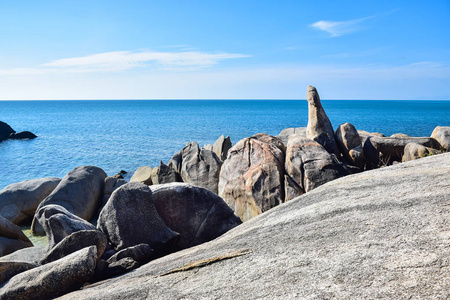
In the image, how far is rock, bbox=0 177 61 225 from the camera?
1828 cm

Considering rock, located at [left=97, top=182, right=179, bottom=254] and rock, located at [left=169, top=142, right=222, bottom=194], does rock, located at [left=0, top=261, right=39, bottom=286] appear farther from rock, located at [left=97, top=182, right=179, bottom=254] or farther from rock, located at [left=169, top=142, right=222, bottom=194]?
rock, located at [left=169, top=142, right=222, bottom=194]

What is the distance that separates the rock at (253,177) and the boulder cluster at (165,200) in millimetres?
36

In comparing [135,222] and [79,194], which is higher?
[135,222]

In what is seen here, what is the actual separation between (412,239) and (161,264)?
176 inches

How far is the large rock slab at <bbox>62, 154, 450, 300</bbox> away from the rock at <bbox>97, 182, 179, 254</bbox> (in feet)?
6.05

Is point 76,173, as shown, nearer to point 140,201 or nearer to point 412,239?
point 140,201

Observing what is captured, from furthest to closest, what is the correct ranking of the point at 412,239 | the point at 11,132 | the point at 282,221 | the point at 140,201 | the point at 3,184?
the point at 11,132 → the point at 3,184 → the point at 140,201 → the point at 282,221 → the point at 412,239

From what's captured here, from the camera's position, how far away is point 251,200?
12.8 m

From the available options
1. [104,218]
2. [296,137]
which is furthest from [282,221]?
[296,137]

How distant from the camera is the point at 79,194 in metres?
18.0

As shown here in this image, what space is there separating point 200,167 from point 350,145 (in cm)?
706

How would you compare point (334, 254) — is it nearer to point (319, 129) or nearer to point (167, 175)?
point (319, 129)

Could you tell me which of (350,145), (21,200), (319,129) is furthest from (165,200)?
(21,200)

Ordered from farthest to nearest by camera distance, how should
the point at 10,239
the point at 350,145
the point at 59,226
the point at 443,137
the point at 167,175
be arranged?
the point at 167,175
the point at 443,137
the point at 350,145
the point at 10,239
the point at 59,226
